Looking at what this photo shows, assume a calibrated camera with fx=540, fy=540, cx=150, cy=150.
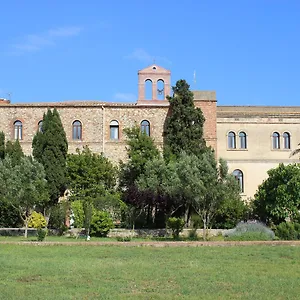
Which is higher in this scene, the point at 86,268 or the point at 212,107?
the point at 212,107

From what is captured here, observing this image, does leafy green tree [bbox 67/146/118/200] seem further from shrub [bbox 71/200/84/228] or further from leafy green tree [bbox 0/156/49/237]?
leafy green tree [bbox 0/156/49/237]

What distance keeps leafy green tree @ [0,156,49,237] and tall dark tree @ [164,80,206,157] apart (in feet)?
29.8

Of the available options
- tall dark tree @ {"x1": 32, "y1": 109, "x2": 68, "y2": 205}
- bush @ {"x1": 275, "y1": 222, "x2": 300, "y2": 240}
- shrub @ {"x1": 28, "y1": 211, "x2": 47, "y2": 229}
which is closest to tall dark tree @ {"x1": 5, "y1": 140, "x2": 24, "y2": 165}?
tall dark tree @ {"x1": 32, "y1": 109, "x2": 68, "y2": 205}

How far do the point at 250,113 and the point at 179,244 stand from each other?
22.6 metres

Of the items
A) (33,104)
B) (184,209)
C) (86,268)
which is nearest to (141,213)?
(184,209)

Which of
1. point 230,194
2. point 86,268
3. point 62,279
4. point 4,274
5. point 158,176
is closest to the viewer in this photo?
point 62,279

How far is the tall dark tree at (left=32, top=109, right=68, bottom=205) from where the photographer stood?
35312 millimetres

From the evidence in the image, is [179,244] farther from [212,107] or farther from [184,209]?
A: [212,107]

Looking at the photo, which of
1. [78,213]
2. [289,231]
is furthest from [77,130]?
[289,231]

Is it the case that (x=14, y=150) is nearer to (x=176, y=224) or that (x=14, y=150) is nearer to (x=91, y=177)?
(x=91, y=177)

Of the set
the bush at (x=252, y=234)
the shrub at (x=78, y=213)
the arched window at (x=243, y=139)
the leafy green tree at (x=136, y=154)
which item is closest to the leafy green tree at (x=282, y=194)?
the arched window at (x=243, y=139)

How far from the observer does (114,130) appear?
4016cm

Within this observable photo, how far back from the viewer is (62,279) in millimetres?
12156

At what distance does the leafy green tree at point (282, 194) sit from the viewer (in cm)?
3312
